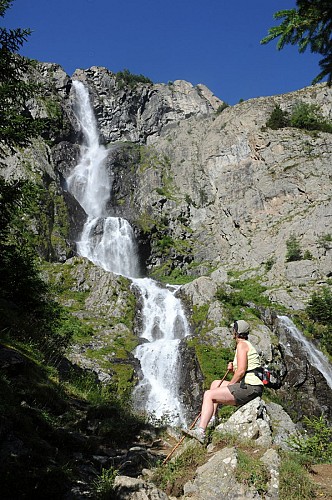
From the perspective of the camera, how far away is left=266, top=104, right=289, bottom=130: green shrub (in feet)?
169

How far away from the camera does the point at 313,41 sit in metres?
5.78

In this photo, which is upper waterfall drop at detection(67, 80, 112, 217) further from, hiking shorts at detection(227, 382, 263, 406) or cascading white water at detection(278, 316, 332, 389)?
hiking shorts at detection(227, 382, 263, 406)

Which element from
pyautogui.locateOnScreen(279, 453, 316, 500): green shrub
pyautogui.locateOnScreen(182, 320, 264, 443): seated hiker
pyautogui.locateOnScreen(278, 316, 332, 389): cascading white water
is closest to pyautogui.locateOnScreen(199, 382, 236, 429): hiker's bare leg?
pyautogui.locateOnScreen(182, 320, 264, 443): seated hiker

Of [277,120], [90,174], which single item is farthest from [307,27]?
[90,174]

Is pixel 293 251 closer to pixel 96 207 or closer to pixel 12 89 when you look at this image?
pixel 96 207

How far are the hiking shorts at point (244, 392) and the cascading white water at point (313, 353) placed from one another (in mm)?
20481

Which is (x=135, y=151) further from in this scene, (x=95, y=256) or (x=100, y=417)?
(x=100, y=417)

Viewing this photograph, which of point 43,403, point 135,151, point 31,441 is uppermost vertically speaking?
point 135,151

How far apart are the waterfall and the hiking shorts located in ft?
13.4

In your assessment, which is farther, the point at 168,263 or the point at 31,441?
the point at 168,263

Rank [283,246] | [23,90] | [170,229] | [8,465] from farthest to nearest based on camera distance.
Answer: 1. [170,229]
2. [283,246]
3. [23,90]
4. [8,465]

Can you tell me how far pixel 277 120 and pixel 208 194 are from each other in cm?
1538

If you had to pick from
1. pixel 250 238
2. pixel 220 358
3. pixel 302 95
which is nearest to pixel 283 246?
pixel 250 238

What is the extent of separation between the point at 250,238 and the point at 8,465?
43.2 metres
